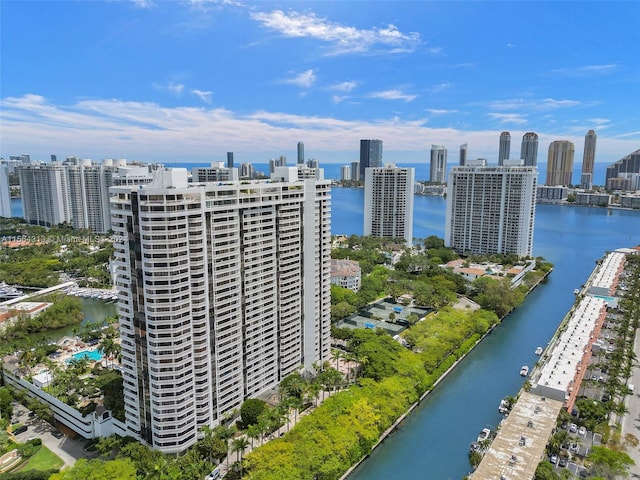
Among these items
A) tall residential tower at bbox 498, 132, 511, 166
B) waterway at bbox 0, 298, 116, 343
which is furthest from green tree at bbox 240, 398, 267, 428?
tall residential tower at bbox 498, 132, 511, 166

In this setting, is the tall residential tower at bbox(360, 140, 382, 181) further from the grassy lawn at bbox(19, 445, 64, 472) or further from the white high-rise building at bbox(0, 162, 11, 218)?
the grassy lawn at bbox(19, 445, 64, 472)

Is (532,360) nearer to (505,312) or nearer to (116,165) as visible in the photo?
(505,312)

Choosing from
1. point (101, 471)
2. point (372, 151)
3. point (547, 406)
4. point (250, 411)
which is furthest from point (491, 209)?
point (372, 151)

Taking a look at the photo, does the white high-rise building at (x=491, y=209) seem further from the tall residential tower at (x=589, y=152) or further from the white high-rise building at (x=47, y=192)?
the tall residential tower at (x=589, y=152)

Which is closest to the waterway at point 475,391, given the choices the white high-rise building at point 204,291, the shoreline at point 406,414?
the shoreline at point 406,414

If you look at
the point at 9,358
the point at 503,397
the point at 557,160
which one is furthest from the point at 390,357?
the point at 557,160

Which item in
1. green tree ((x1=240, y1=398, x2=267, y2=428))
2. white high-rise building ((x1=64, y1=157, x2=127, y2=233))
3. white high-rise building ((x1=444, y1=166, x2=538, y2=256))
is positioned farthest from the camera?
white high-rise building ((x1=64, y1=157, x2=127, y2=233))

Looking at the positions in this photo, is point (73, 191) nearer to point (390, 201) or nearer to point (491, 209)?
point (390, 201)
